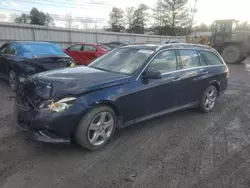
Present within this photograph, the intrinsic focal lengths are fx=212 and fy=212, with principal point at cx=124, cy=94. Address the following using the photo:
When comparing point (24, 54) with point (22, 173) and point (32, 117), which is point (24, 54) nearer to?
point (32, 117)

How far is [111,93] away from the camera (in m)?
3.31

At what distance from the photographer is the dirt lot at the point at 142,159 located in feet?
8.66

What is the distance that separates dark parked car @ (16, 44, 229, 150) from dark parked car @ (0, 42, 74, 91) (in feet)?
7.75

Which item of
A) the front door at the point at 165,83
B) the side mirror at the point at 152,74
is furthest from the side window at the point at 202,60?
the side mirror at the point at 152,74

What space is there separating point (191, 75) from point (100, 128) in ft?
7.99

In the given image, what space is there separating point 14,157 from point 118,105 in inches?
66.9

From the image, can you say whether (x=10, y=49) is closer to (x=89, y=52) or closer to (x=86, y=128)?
(x=89, y=52)

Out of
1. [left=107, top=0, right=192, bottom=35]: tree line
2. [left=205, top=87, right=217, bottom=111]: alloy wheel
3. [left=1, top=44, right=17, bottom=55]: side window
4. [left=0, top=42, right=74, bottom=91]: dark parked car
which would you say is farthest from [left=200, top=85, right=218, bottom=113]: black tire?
[left=107, top=0, right=192, bottom=35]: tree line

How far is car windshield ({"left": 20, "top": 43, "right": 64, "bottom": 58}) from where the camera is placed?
21.5 ft

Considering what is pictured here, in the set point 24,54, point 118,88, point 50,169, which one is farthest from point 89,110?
point 24,54

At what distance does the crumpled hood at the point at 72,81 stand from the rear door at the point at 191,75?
1.54 meters

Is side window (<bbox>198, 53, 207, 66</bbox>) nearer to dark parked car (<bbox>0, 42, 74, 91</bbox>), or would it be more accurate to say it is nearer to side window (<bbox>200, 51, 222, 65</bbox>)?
side window (<bbox>200, 51, 222, 65</bbox>)

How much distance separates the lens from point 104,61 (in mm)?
4426

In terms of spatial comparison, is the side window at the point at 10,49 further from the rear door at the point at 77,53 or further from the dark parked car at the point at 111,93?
the rear door at the point at 77,53
